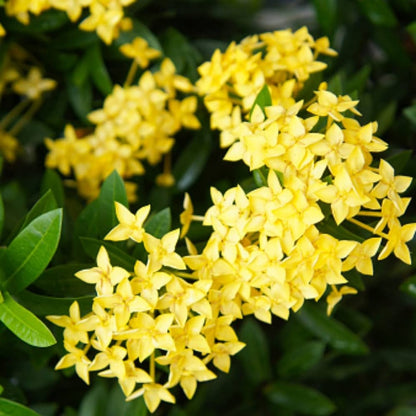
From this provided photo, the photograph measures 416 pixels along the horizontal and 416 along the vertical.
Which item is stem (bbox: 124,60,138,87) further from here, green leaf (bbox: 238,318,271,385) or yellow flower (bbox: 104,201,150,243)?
green leaf (bbox: 238,318,271,385)

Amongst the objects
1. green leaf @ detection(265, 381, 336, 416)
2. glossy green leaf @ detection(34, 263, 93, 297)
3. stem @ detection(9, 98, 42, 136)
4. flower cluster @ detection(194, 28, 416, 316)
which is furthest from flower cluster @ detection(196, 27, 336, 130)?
green leaf @ detection(265, 381, 336, 416)

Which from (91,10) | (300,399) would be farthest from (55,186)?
(300,399)

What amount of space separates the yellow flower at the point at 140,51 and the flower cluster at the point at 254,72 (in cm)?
17

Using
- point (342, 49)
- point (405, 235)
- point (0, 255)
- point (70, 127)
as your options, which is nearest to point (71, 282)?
point (0, 255)

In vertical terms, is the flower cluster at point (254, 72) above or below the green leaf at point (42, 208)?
above

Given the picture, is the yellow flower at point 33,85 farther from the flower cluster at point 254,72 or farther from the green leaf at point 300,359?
the green leaf at point 300,359

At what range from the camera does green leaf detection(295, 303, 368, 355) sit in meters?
1.10

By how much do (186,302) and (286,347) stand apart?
26.1 inches

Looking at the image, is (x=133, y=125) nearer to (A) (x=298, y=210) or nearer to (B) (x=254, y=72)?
(B) (x=254, y=72)

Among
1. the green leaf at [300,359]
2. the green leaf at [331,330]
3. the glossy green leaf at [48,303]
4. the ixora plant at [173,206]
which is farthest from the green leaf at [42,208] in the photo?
the green leaf at [300,359]

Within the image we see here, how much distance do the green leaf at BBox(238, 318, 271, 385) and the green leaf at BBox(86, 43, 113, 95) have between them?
1.87 feet

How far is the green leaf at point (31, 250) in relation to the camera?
0.78 meters

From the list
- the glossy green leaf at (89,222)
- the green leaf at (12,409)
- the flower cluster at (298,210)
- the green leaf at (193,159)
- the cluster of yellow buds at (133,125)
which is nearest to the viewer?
the flower cluster at (298,210)

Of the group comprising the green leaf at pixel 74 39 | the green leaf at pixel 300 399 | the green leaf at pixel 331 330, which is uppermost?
the green leaf at pixel 74 39
